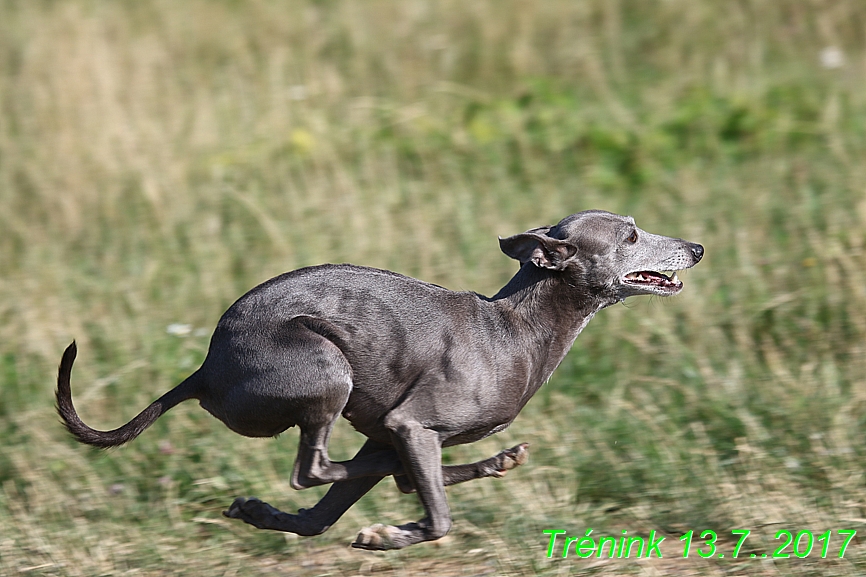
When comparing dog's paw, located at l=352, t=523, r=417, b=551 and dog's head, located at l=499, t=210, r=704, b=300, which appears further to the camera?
dog's head, located at l=499, t=210, r=704, b=300

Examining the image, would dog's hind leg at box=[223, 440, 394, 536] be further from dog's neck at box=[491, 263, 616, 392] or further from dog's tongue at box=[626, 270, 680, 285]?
dog's tongue at box=[626, 270, 680, 285]

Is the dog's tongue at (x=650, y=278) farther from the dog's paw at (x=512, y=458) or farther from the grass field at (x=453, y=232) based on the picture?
the grass field at (x=453, y=232)

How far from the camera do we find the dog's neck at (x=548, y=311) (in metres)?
4.67

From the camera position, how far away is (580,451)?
5773 millimetres

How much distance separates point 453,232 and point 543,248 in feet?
10.7

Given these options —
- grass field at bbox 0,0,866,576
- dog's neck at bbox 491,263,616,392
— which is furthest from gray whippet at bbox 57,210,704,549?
grass field at bbox 0,0,866,576

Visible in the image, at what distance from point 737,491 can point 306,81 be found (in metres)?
5.87

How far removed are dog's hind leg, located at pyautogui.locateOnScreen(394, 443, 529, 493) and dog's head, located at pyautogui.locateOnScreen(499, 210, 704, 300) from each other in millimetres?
749

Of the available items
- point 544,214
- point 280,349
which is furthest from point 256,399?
point 544,214

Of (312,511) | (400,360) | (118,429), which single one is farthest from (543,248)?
(118,429)

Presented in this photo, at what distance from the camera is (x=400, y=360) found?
4441 millimetres

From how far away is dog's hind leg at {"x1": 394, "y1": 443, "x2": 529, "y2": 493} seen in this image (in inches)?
180

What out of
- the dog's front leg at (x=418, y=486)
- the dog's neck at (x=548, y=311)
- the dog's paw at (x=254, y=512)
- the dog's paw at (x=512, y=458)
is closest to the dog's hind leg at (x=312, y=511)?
the dog's paw at (x=254, y=512)

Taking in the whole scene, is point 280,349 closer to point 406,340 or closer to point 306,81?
point 406,340
